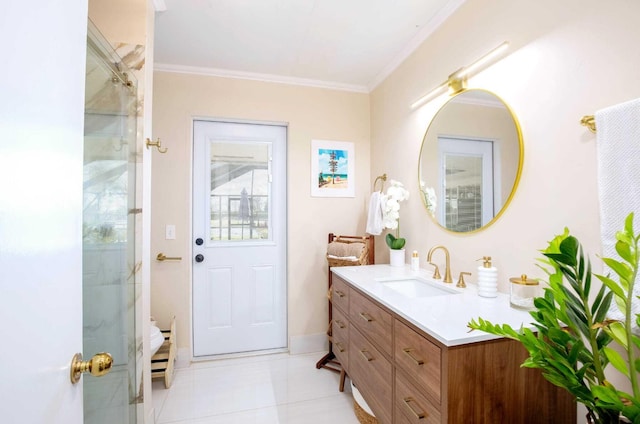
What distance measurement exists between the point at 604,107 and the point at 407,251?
1377 mm

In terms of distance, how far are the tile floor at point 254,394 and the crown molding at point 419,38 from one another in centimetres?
252

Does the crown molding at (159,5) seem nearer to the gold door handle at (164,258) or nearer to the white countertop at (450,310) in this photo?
the gold door handle at (164,258)

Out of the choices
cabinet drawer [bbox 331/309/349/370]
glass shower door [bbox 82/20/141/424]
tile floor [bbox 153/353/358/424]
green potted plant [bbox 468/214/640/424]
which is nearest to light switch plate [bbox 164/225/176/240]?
glass shower door [bbox 82/20/141/424]

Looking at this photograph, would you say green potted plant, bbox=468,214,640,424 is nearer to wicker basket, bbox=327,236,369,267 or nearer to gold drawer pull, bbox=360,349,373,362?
gold drawer pull, bbox=360,349,373,362

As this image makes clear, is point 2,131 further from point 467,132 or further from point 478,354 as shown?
point 467,132

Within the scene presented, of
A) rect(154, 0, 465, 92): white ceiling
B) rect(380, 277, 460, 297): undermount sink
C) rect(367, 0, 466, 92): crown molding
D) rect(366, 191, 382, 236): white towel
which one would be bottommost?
rect(380, 277, 460, 297): undermount sink

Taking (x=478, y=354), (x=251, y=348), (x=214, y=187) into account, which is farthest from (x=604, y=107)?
(x=251, y=348)

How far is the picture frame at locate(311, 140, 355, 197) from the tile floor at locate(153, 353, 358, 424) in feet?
5.01

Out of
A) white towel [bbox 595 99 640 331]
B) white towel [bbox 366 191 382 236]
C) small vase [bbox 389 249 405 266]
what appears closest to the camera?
white towel [bbox 595 99 640 331]

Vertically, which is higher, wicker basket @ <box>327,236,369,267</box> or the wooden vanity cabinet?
wicker basket @ <box>327,236,369,267</box>

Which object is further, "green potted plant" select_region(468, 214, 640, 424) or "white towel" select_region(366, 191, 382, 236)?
"white towel" select_region(366, 191, 382, 236)

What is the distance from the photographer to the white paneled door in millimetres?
2484

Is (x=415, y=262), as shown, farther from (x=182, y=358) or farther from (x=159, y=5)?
(x=159, y=5)

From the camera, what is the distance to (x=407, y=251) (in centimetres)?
214
